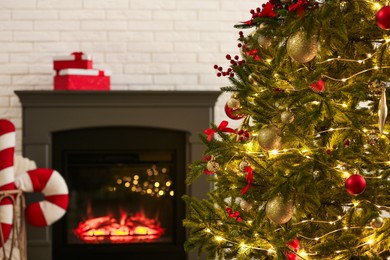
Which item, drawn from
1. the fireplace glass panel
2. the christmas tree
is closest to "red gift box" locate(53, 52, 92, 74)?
the fireplace glass panel

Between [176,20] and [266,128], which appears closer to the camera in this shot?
[266,128]

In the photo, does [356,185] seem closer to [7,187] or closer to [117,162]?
[7,187]

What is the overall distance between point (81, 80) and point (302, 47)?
2.38 m

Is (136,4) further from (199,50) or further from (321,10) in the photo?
(321,10)

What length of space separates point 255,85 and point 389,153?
477mm

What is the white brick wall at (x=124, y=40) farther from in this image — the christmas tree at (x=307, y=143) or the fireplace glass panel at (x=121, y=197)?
the christmas tree at (x=307, y=143)

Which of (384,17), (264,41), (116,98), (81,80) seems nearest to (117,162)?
(116,98)

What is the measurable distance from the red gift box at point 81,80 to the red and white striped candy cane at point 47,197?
1.93 ft

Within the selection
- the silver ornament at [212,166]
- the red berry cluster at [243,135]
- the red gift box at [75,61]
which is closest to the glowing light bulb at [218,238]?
the silver ornament at [212,166]

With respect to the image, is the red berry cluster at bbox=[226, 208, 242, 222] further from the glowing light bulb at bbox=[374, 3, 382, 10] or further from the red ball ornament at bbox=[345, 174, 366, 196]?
the glowing light bulb at bbox=[374, 3, 382, 10]

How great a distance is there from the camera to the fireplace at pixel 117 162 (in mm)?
4195

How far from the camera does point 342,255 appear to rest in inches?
85.1

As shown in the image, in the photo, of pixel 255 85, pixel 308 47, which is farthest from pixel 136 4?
pixel 308 47

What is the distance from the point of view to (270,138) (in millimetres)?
2057
